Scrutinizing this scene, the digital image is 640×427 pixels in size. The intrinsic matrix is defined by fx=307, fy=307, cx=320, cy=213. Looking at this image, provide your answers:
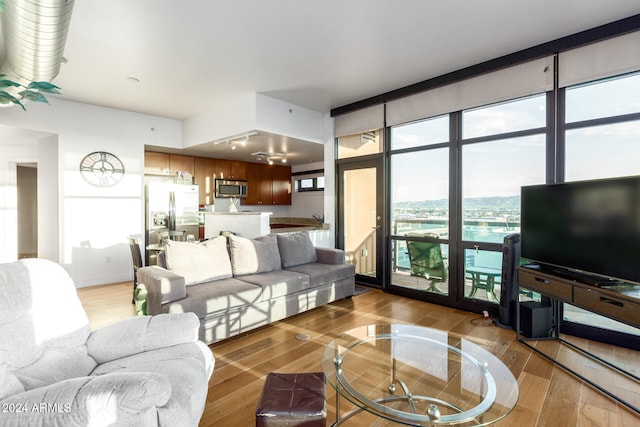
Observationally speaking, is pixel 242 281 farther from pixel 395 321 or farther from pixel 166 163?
pixel 166 163

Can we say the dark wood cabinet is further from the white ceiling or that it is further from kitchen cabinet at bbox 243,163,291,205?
the white ceiling

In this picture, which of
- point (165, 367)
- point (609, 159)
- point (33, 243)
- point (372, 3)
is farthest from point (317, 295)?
point (33, 243)

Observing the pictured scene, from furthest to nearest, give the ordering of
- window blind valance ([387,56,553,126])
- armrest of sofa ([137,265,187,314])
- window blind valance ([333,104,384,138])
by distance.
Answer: window blind valance ([333,104,384,138])
window blind valance ([387,56,553,126])
armrest of sofa ([137,265,187,314])

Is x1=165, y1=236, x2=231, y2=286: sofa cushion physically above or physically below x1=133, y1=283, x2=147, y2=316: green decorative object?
above

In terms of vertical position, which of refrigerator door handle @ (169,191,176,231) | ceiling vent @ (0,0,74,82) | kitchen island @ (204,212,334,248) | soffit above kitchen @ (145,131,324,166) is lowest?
kitchen island @ (204,212,334,248)

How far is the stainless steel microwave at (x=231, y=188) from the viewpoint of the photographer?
6.52m

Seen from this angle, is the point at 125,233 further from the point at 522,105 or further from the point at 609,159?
the point at 609,159

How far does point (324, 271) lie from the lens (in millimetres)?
3791

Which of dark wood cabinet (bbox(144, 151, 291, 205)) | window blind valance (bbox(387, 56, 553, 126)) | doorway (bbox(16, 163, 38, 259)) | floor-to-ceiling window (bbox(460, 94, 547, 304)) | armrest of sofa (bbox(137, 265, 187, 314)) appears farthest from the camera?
doorway (bbox(16, 163, 38, 259))

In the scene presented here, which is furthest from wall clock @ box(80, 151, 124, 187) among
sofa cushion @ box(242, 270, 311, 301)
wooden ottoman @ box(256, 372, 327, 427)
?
wooden ottoman @ box(256, 372, 327, 427)

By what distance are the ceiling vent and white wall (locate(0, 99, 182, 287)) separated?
6.99ft

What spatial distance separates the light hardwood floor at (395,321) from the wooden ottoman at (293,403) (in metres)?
0.42

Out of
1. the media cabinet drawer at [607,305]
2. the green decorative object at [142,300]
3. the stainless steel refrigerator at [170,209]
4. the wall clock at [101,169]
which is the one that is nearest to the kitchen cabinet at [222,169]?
the stainless steel refrigerator at [170,209]

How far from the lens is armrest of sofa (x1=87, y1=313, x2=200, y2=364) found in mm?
1620
